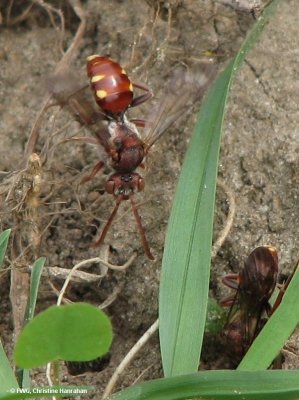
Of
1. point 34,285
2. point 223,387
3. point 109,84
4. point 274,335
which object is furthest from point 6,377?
point 109,84

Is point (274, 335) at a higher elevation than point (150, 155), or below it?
below

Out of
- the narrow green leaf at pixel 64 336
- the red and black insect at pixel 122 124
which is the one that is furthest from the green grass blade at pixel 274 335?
the red and black insect at pixel 122 124

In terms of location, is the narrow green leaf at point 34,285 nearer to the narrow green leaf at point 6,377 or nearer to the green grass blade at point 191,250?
the narrow green leaf at point 6,377

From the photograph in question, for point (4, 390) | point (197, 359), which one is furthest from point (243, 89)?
point (4, 390)

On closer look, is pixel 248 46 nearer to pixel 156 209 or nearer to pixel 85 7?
pixel 156 209

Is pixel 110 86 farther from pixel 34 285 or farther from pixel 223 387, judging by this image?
pixel 223 387
